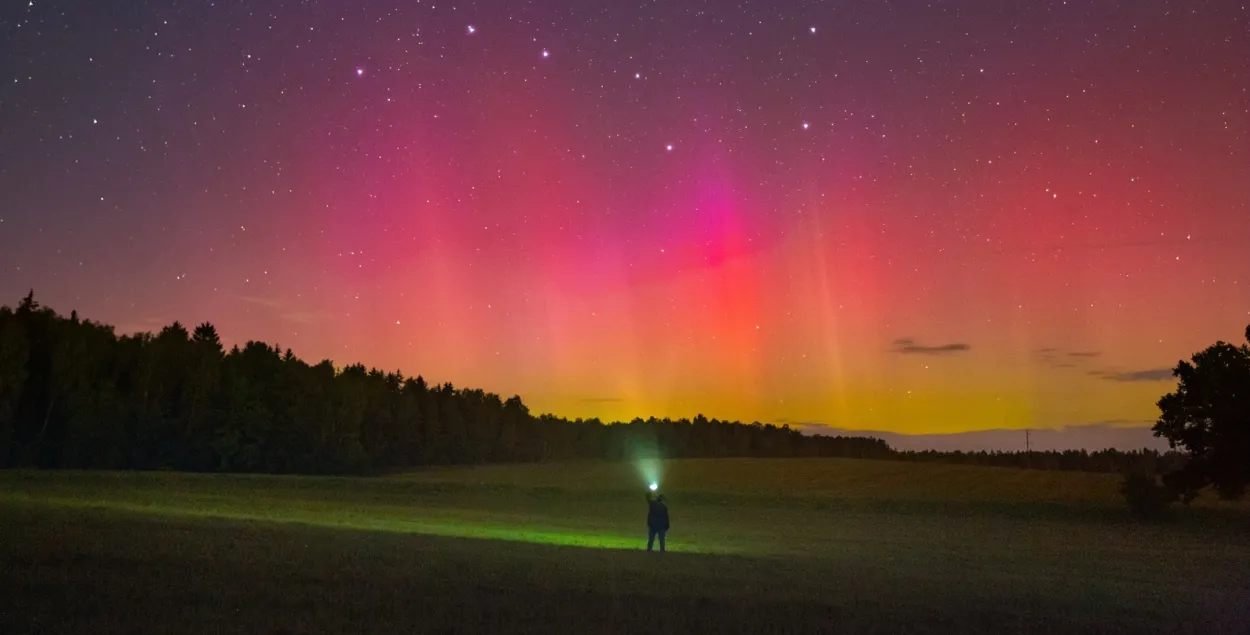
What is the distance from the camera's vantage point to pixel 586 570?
19984 millimetres

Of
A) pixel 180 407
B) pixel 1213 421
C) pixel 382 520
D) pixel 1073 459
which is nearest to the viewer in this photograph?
pixel 382 520

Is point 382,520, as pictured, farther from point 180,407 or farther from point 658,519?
point 180,407

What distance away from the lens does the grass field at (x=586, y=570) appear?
13.4 meters

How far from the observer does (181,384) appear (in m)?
94.4

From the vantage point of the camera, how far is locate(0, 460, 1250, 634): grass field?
44.1ft

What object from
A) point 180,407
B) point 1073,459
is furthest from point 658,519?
point 1073,459

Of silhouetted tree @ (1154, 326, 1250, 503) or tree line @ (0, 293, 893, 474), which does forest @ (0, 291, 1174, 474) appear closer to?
tree line @ (0, 293, 893, 474)

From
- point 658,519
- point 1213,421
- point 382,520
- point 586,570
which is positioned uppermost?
point 1213,421

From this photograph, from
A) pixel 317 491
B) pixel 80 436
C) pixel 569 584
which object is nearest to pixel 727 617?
pixel 569 584

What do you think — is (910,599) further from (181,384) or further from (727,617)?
(181,384)

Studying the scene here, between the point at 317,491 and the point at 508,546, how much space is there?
3801 centimetres

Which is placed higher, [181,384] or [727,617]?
[181,384]

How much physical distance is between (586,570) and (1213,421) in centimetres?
4561

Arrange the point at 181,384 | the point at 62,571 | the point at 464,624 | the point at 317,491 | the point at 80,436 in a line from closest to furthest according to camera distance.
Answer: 1. the point at 464,624
2. the point at 62,571
3. the point at 317,491
4. the point at 80,436
5. the point at 181,384
